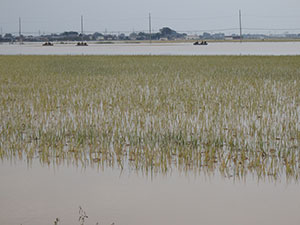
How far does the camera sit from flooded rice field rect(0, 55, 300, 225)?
4.36 metres

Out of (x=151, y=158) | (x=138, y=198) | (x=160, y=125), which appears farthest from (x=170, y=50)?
(x=138, y=198)

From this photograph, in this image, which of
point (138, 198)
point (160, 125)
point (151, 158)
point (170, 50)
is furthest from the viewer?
point (170, 50)

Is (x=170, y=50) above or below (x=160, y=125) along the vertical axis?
above

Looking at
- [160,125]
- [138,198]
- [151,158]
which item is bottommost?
[138,198]

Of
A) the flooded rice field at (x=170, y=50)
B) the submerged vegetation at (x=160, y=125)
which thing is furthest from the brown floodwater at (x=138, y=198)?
the flooded rice field at (x=170, y=50)

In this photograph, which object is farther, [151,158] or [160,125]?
[160,125]

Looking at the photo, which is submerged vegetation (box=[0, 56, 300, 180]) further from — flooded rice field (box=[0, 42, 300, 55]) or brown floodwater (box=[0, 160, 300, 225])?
flooded rice field (box=[0, 42, 300, 55])

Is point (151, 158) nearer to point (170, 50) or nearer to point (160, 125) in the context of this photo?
point (160, 125)

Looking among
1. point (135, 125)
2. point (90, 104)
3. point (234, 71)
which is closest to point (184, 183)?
point (135, 125)

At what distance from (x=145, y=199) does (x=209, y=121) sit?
3477mm

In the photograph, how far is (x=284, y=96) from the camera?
10680 millimetres

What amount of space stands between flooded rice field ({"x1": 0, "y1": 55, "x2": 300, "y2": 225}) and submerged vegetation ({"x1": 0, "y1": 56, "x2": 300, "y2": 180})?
24 millimetres

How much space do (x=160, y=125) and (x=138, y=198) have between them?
3.04m

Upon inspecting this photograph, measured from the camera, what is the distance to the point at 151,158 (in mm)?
5742
